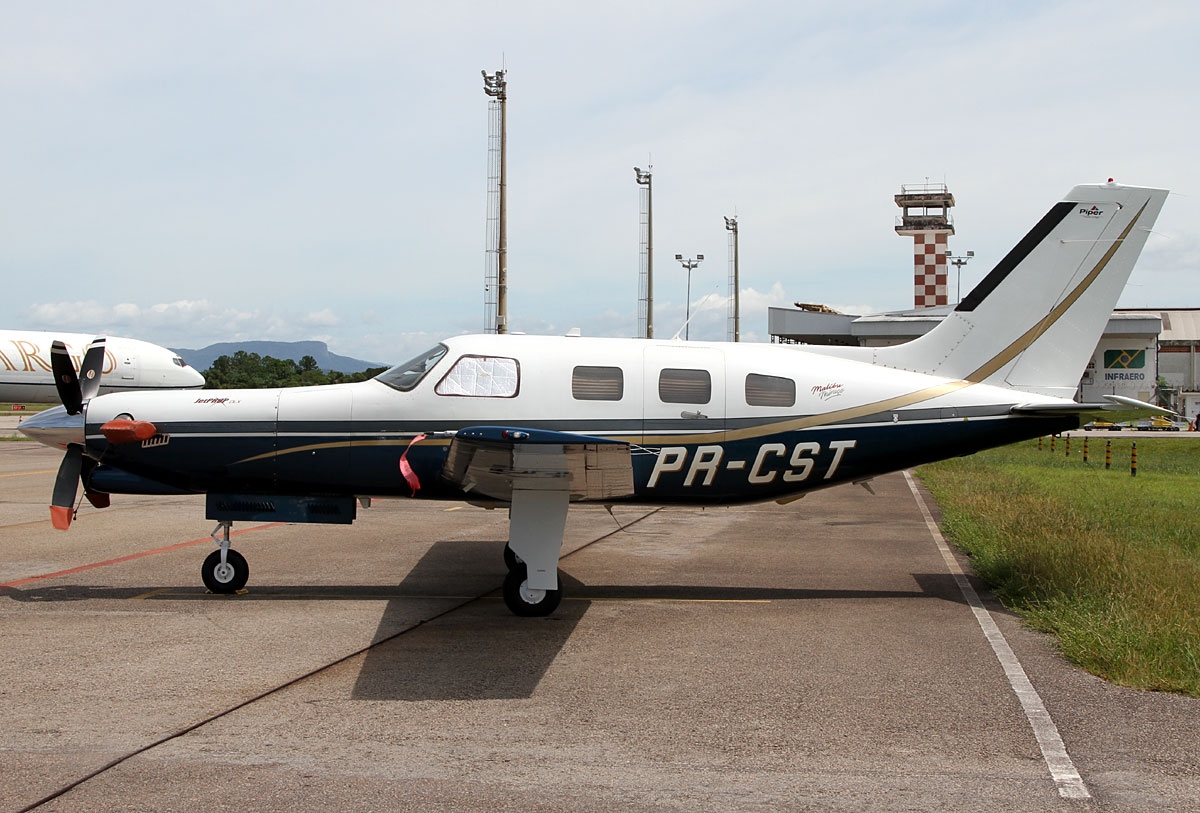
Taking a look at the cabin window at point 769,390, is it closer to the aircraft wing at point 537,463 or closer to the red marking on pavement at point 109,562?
the aircraft wing at point 537,463

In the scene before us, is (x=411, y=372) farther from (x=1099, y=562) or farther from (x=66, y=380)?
(x=1099, y=562)

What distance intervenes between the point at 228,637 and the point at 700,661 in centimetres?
377

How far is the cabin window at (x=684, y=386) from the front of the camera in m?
9.52

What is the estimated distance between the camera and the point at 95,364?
10016 millimetres

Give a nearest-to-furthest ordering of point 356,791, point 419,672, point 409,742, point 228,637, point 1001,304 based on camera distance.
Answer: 1. point 356,791
2. point 409,742
3. point 419,672
4. point 228,637
5. point 1001,304

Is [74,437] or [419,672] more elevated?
[74,437]

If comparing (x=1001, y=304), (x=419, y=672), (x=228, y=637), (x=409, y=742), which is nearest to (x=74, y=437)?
(x=228, y=637)

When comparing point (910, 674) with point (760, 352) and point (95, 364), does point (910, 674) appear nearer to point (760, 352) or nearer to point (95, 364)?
point (760, 352)

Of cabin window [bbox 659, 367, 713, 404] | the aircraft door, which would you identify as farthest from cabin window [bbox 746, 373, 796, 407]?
cabin window [bbox 659, 367, 713, 404]

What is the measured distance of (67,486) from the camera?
31.3ft

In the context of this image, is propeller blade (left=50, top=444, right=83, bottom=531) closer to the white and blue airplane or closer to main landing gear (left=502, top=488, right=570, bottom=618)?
the white and blue airplane

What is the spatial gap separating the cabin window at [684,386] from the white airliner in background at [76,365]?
27542 millimetres

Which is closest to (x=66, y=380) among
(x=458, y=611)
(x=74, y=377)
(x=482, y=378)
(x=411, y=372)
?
(x=74, y=377)

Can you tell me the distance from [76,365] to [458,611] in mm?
30290
